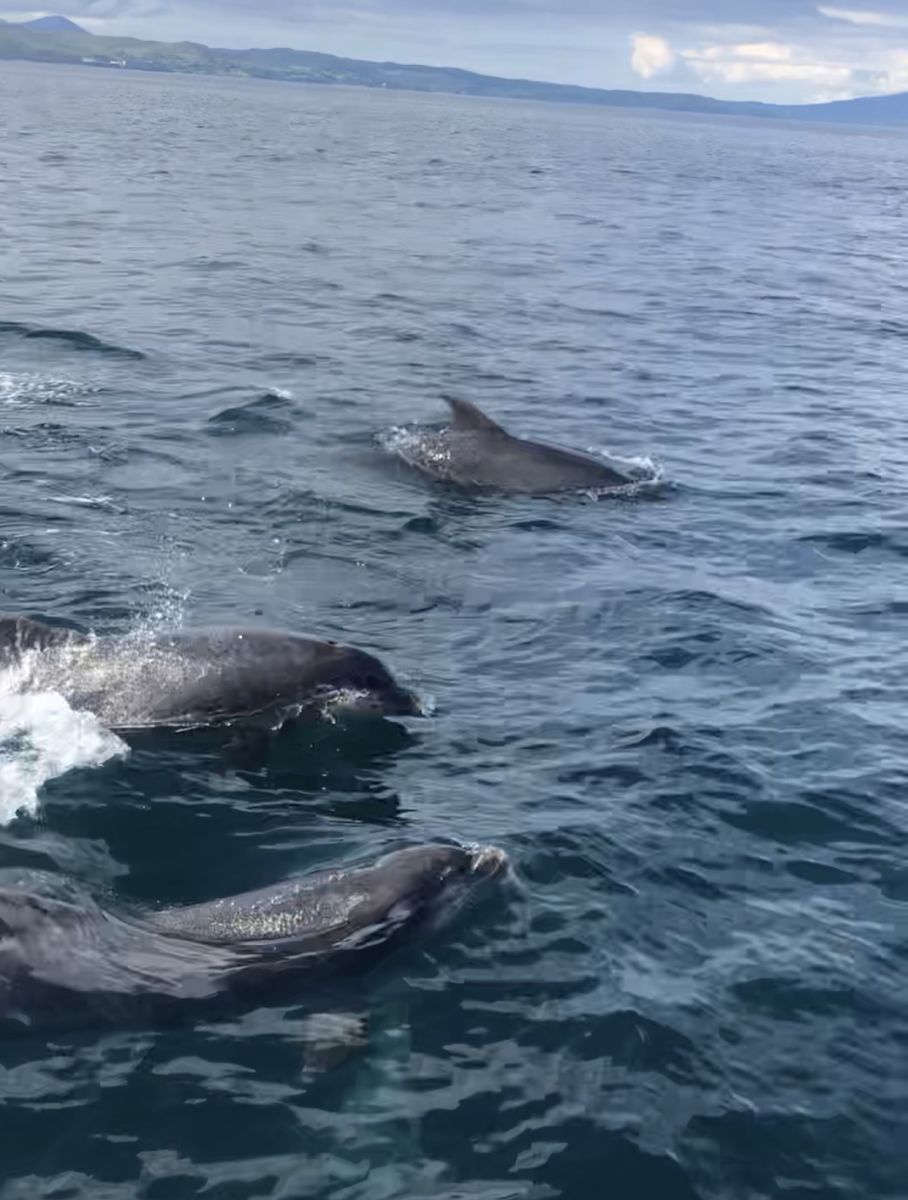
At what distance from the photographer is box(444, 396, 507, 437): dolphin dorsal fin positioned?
Result: 21.7 metres

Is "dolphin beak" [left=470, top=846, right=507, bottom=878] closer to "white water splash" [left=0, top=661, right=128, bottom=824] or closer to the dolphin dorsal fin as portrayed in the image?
"white water splash" [left=0, top=661, right=128, bottom=824]

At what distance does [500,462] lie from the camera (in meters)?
21.4

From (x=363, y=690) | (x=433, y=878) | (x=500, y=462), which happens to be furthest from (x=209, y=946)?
(x=500, y=462)

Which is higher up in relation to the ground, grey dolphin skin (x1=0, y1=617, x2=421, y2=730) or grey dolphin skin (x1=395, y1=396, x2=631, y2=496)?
grey dolphin skin (x1=395, y1=396, x2=631, y2=496)

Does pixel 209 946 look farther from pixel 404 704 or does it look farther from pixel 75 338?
pixel 75 338

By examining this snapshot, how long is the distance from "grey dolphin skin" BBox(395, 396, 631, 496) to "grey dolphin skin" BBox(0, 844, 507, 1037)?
11.2 m

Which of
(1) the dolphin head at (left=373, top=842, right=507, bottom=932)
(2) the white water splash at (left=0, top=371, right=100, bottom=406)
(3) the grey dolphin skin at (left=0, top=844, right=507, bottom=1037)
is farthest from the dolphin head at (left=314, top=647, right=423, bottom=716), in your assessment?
(2) the white water splash at (left=0, top=371, right=100, bottom=406)

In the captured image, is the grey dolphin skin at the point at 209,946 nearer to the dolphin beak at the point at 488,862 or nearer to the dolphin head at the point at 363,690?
the dolphin beak at the point at 488,862

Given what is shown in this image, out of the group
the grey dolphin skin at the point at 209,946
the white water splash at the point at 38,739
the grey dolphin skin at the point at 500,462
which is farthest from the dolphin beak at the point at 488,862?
the grey dolphin skin at the point at 500,462

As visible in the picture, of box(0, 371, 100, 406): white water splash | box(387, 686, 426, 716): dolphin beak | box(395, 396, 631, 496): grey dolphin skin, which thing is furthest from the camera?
box(0, 371, 100, 406): white water splash

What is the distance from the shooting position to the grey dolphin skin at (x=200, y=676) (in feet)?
43.4

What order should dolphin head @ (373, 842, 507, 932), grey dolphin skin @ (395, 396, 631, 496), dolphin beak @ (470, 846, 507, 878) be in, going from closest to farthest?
dolphin head @ (373, 842, 507, 932), dolphin beak @ (470, 846, 507, 878), grey dolphin skin @ (395, 396, 631, 496)

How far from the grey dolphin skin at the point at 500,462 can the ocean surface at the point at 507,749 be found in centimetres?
57

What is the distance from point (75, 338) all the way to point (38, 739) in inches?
736
